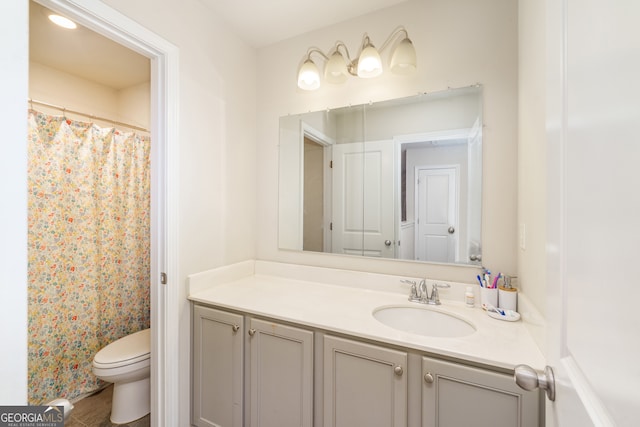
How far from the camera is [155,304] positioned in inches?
56.9

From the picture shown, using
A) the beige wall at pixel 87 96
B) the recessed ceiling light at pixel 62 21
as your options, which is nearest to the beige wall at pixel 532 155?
the recessed ceiling light at pixel 62 21

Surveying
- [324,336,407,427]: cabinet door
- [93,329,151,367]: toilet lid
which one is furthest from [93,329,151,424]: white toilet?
[324,336,407,427]: cabinet door

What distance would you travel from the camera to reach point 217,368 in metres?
1.45

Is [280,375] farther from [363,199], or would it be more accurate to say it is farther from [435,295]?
[363,199]

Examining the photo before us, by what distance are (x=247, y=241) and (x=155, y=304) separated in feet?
2.35

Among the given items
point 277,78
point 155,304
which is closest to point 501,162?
point 277,78

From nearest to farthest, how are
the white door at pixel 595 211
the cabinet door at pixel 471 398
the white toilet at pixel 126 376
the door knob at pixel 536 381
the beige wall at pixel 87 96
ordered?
1. the white door at pixel 595 211
2. the door knob at pixel 536 381
3. the cabinet door at pixel 471 398
4. the white toilet at pixel 126 376
5. the beige wall at pixel 87 96

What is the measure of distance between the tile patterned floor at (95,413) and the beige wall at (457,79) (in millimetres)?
1375

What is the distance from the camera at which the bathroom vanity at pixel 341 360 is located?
94 centimetres

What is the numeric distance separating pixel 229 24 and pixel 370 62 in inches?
39.7

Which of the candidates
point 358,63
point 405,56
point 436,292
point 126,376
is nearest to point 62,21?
point 358,63

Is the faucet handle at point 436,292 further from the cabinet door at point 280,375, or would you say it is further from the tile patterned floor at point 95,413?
the tile patterned floor at point 95,413

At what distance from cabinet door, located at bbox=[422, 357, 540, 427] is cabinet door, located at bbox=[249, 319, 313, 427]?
492mm

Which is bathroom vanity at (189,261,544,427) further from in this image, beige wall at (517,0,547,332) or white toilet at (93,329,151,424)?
white toilet at (93,329,151,424)
